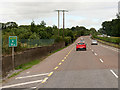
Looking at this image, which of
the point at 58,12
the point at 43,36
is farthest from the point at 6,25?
the point at 58,12

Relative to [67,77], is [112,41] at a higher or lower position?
higher

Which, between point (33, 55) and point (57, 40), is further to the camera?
point (57, 40)

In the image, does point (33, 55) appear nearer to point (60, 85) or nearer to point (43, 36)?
point (60, 85)

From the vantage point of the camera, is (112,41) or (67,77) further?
(112,41)

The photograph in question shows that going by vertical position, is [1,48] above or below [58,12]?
below

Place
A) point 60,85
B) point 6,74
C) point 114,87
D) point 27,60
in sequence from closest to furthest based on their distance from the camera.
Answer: point 114,87, point 60,85, point 6,74, point 27,60

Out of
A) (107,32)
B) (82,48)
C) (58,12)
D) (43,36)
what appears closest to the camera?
(82,48)

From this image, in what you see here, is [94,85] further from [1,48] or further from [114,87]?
[1,48]

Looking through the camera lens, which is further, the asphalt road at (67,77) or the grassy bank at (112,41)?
the grassy bank at (112,41)

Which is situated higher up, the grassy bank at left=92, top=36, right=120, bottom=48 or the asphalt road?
the grassy bank at left=92, top=36, right=120, bottom=48

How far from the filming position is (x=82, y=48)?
113 ft

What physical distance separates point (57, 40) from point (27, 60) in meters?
29.3

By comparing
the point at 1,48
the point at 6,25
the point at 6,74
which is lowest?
the point at 6,74

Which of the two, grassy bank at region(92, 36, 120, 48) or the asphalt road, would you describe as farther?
grassy bank at region(92, 36, 120, 48)
